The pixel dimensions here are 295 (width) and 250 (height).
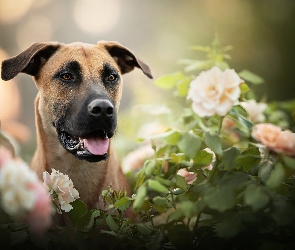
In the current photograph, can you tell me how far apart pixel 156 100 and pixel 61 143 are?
8.05 ft

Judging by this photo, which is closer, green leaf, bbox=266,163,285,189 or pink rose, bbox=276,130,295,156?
green leaf, bbox=266,163,285,189

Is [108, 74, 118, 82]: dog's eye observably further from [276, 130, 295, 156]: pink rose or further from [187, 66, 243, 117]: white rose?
[276, 130, 295, 156]: pink rose

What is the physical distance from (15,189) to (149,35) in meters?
6.23

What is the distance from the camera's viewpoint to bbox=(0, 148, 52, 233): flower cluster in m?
1.69

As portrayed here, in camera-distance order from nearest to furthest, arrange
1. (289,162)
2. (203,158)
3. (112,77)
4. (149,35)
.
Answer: (289,162) < (203,158) < (112,77) < (149,35)

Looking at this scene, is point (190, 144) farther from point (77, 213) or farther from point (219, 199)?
point (77, 213)

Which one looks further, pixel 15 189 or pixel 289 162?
pixel 289 162

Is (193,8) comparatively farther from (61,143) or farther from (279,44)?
(61,143)

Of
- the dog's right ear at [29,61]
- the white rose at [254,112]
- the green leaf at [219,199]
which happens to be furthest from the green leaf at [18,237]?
the white rose at [254,112]

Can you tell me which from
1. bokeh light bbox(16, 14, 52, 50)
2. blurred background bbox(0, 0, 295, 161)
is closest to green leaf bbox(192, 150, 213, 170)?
blurred background bbox(0, 0, 295, 161)

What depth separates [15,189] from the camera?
169 cm

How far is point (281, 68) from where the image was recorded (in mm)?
5652

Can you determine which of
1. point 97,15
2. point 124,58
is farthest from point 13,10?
point 124,58

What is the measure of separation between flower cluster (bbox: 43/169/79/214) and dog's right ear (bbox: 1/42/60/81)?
867 millimetres
